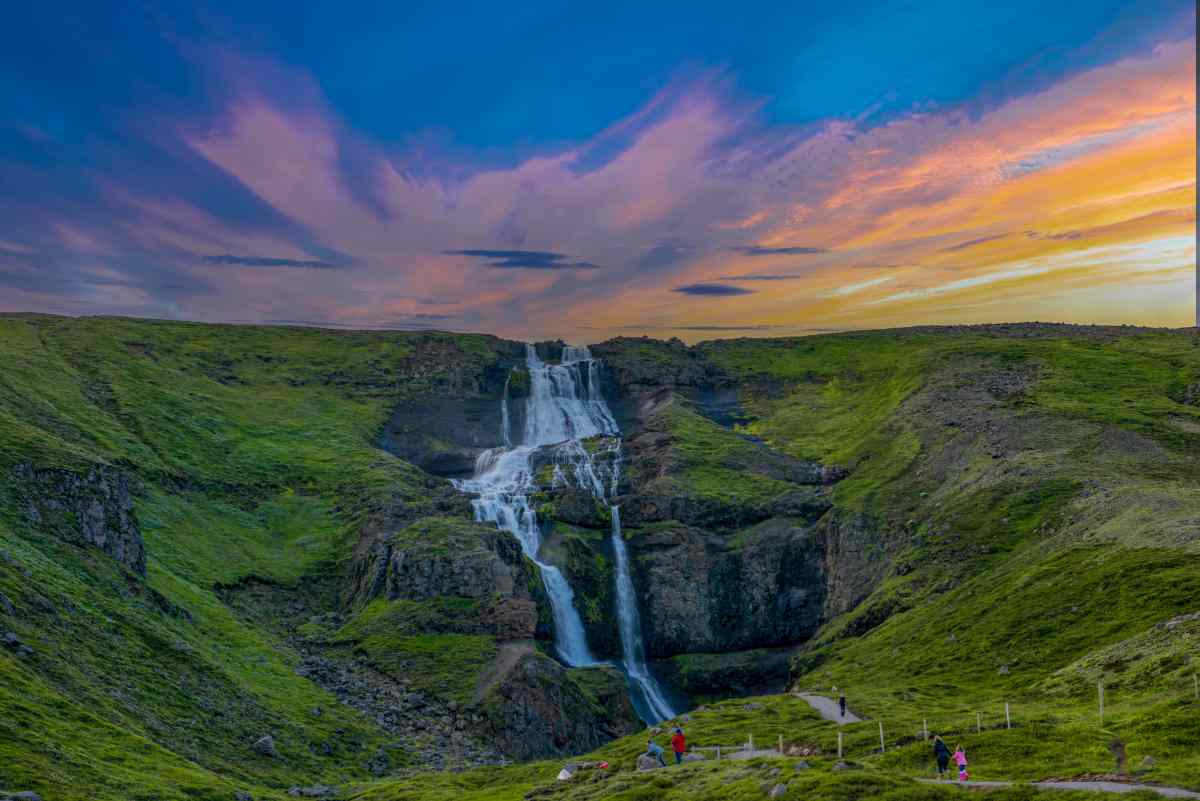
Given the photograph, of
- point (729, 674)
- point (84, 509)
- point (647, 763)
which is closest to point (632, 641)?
point (729, 674)

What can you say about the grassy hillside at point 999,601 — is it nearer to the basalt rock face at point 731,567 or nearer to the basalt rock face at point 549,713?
the basalt rock face at point 731,567

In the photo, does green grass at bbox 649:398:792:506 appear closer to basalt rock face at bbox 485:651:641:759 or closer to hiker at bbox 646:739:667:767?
basalt rock face at bbox 485:651:641:759

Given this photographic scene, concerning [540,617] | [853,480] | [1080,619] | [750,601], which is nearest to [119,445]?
[540,617]

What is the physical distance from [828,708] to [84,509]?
7126cm

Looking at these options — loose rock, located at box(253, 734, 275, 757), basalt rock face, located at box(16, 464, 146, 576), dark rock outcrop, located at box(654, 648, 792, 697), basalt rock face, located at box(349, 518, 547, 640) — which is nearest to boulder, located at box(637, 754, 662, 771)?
loose rock, located at box(253, 734, 275, 757)

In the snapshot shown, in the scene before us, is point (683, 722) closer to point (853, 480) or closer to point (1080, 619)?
point (1080, 619)

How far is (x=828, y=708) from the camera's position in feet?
217

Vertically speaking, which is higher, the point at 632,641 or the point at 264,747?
the point at 264,747

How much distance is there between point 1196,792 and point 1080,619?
44457 millimetres

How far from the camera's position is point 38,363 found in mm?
157000

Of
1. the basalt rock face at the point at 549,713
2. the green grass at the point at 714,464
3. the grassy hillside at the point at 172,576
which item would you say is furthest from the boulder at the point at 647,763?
the green grass at the point at 714,464

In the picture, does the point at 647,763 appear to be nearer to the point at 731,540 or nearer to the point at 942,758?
the point at 942,758

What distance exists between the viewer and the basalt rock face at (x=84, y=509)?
79.3 metres

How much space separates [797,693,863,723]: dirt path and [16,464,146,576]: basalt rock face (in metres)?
64.6
